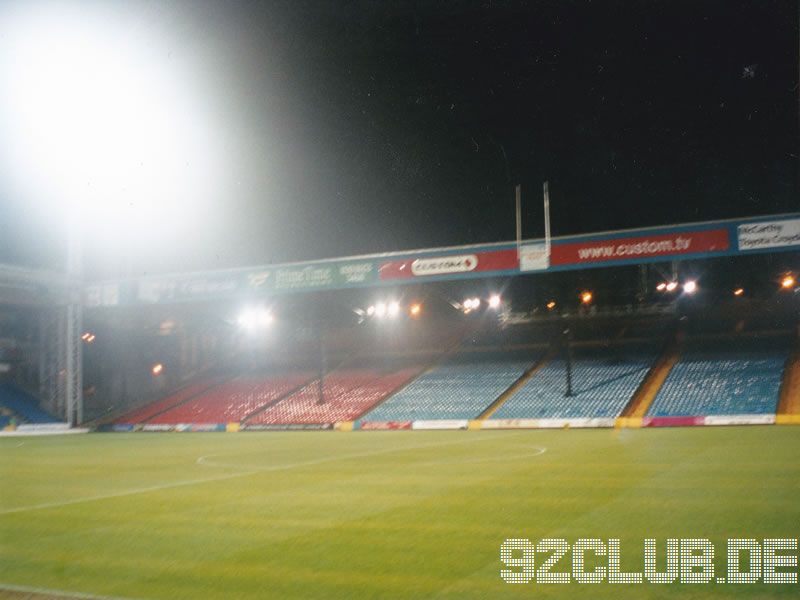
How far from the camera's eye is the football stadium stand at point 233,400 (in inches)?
1330

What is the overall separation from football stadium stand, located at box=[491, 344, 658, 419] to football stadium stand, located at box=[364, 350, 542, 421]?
1180 millimetres

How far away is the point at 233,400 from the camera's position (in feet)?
117

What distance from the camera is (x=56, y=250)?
111ft

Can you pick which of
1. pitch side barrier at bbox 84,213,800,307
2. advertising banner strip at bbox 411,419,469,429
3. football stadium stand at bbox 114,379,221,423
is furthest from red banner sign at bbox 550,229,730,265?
football stadium stand at bbox 114,379,221,423

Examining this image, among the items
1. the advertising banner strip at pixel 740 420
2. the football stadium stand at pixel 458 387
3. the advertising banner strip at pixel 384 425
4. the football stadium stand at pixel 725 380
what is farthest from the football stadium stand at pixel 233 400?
the advertising banner strip at pixel 740 420

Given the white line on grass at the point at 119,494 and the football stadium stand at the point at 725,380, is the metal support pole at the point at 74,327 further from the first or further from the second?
the football stadium stand at the point at 725,380

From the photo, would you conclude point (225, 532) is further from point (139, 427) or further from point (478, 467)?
point (139, 427)

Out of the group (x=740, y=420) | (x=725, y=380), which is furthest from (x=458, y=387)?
(x=740, y=420)

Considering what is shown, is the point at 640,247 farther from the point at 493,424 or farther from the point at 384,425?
the point at 384,425

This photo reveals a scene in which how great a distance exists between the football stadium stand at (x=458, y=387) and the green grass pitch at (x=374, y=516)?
1225 cm

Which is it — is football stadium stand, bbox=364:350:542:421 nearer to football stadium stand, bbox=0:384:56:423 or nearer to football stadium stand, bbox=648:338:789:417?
football stadium stand, bbox=648:338:789:417

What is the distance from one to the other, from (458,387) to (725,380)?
11385 millimetres

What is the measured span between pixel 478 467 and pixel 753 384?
59.9 feet

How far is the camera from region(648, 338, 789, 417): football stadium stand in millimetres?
25125
